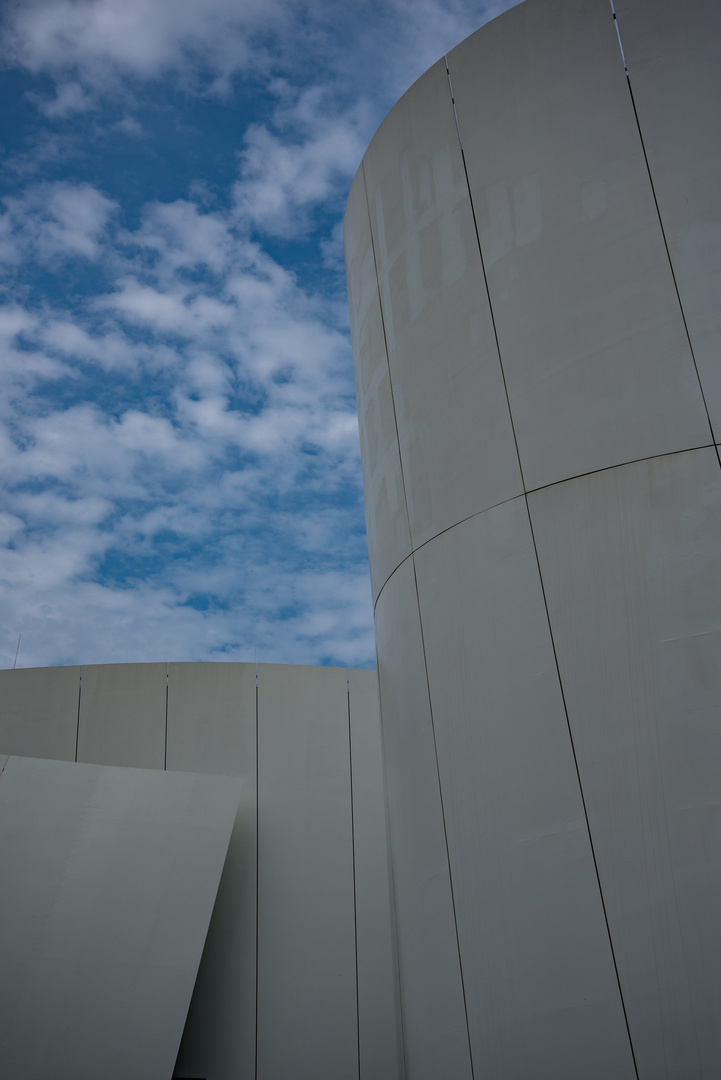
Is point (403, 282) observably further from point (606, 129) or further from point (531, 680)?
point (531, 680)

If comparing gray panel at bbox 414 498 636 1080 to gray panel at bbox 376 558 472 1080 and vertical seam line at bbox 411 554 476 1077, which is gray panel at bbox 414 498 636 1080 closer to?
vertical seam line at bbox 411 554 476 1077

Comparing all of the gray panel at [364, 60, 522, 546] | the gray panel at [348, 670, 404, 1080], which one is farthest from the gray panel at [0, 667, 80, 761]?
the gray panel at [364, 60, 522, 546]

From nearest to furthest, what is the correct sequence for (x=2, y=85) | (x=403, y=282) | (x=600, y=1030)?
(x=600, y=1030)
(x=403, y=282)
(x=2, y=85)

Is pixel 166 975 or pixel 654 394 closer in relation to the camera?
pixel 654 394

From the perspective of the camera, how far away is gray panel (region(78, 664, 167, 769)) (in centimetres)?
1285

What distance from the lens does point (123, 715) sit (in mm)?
13047

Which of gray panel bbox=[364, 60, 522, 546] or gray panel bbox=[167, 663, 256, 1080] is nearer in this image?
gray panel bbox=[364, 60, 522, 546]

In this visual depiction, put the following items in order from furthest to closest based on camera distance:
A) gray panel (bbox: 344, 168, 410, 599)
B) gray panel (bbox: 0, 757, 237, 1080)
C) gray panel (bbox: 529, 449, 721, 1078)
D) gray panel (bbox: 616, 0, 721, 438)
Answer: gray panel (bbox: 344, 168, 410, 599)
gray panel (bbox: 0, 757, 237, 1080)
gray panel (bbox: 616, 0, 721, 438)
gray panel (bbox: 529, 449, 721, 1078)

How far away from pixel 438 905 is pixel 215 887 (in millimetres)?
3453

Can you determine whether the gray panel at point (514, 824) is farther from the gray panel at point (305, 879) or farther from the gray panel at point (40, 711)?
the gray panel at point (40, 711)

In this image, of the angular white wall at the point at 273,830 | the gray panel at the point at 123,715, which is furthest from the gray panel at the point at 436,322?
the gray panel at the point at 123,715

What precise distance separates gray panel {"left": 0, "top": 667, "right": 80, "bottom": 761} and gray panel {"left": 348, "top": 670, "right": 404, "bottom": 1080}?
4.04 meters

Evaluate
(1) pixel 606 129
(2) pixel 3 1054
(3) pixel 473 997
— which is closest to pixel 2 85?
(1) pixel 606 129

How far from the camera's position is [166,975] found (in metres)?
9.67
